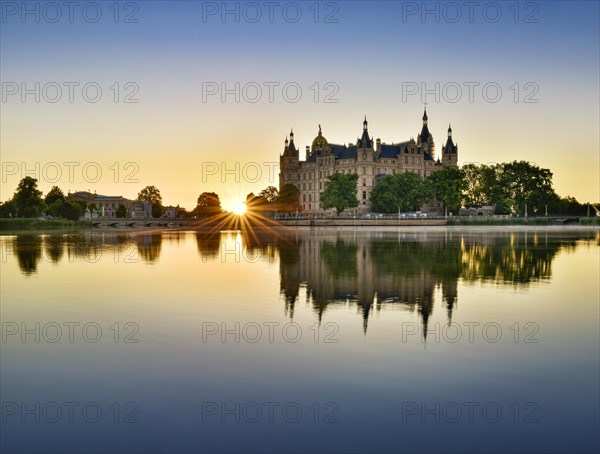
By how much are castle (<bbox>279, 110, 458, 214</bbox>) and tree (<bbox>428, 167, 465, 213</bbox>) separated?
26.1m

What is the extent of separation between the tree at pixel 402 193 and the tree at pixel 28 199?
251 ft

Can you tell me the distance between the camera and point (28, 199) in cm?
12488

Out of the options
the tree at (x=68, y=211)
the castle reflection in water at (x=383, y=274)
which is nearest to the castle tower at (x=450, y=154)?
the tree at (x=68, y=211)

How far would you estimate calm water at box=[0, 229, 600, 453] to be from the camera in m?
8.65

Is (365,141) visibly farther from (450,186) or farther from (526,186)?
(526,186)

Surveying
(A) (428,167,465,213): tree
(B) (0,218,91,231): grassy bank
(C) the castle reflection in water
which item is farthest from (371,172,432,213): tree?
(C) the castle reflection in water

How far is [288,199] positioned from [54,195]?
212 ft

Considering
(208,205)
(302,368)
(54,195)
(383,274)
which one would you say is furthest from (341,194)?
(302,368)

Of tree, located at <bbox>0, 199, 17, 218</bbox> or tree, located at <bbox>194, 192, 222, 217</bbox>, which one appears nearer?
tree, located at <bbox>0, 199, 17, 218</bbox>

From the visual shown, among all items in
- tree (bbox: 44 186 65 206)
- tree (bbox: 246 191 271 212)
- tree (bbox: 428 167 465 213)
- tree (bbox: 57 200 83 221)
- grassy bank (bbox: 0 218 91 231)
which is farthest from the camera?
tree (bbox: 246 191 271 212)

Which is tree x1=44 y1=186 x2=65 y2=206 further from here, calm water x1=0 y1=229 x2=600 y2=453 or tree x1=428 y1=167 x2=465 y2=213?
calm water x1=0 y1=229 x2=600 y2=453

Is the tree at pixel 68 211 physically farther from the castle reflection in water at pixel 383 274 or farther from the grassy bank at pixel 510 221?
the castle reflection in water at pixel 383 274

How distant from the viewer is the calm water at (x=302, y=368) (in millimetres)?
8648

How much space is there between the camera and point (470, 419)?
9.15 m
